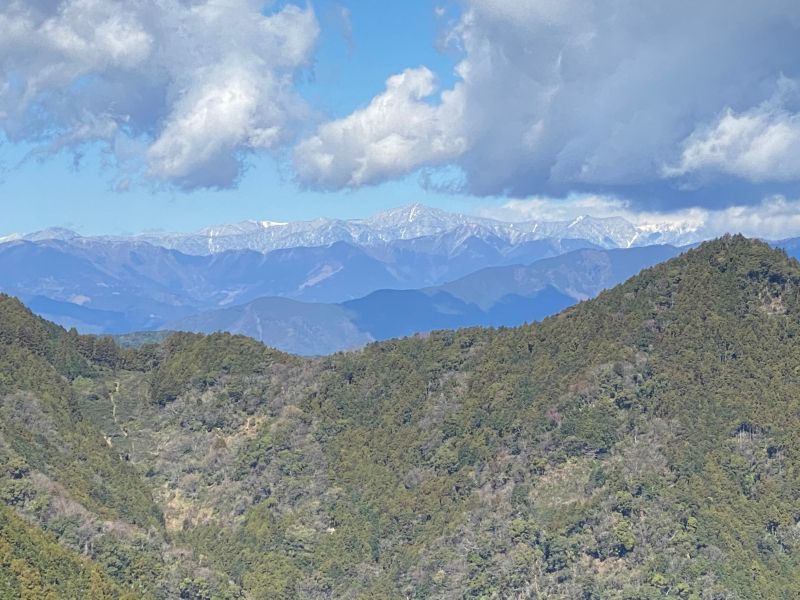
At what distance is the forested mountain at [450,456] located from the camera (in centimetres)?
12100

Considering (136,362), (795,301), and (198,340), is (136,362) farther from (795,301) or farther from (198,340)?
(795,301)

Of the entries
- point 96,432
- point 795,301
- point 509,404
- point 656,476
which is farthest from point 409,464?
point 795,301

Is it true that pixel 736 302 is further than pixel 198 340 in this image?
No

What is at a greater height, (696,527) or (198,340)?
(198,340)

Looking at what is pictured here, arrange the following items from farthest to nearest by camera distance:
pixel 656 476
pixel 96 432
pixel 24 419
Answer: pixel 96 432 < pixel 24 419 < pixel 656 476

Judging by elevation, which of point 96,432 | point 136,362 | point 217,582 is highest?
point 136,362

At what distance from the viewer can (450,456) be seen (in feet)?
477

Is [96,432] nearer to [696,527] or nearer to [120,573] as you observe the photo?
[120,573]

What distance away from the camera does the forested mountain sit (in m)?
121

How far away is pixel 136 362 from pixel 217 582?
7244 cm

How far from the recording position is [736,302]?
151500mm

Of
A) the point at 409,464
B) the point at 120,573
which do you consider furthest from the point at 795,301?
the point at 120,573

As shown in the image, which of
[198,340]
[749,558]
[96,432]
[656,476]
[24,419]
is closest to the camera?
[749,558]

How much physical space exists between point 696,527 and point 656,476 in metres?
9.30
